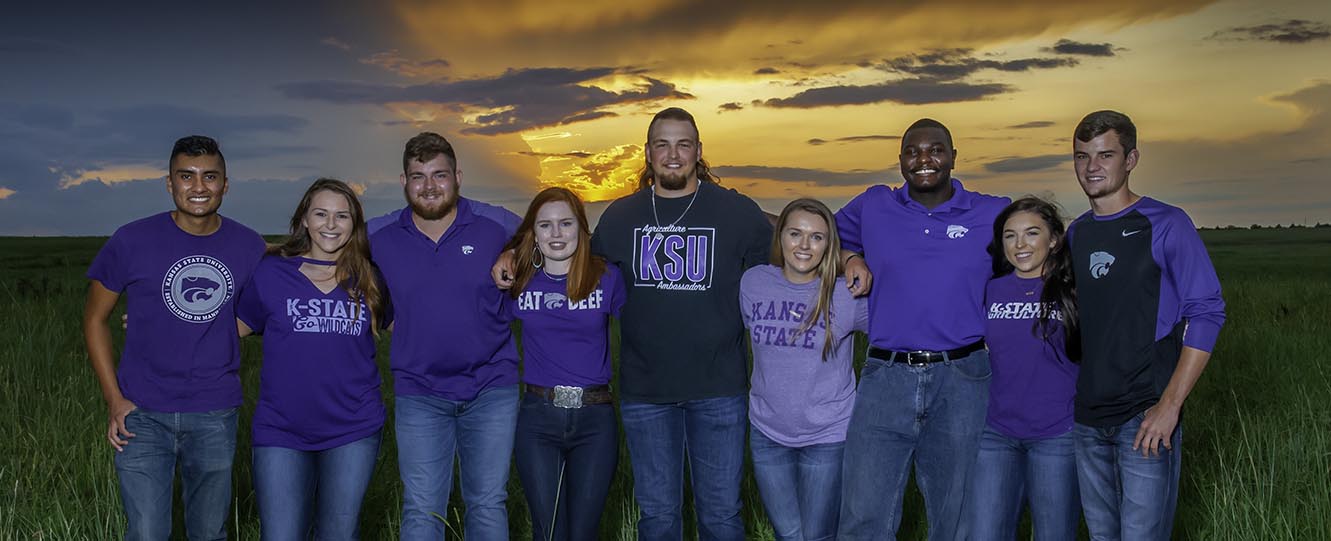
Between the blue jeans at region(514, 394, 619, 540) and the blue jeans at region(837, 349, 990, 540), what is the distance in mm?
1406

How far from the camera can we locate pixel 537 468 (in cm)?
567

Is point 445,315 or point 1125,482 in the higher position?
point 445,315

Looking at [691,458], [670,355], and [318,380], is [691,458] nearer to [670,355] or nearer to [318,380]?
[670,355]

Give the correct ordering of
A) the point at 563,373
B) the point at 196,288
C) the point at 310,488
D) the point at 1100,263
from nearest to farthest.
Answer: the point at 1100,263 → the point at 310,488 → the point at 563,373 → the point at 196,288

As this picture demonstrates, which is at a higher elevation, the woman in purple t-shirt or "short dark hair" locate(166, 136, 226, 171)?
"short dark hair" locate(166, 136, 226, 171)

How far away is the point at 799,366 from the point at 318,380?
2.69m

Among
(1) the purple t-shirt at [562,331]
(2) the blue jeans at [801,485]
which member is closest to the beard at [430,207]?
(1) the purple t-shirt at [562,331]

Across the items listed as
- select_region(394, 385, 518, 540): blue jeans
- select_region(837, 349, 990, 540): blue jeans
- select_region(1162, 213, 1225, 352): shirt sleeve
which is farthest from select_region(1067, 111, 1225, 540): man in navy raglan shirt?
select_region(394, 385, 518, 540): blue jeans

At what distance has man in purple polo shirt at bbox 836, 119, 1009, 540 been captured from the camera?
562cm

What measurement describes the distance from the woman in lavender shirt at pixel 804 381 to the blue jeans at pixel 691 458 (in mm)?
181

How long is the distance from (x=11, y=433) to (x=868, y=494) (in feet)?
32.7

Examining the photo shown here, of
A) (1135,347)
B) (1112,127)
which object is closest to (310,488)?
(1135,347)

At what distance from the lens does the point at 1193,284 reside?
5203 mm

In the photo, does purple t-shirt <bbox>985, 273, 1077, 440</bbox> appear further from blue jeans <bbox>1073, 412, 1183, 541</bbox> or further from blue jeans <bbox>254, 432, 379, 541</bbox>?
blue jeans <bbox>254, 432, 379, 541</bbox>
